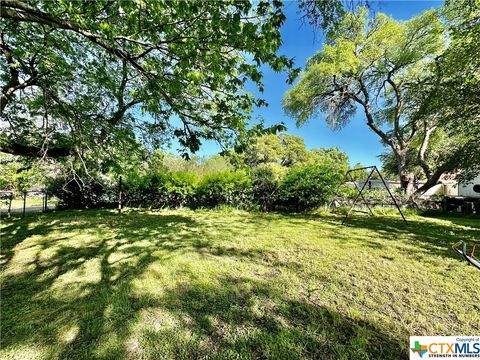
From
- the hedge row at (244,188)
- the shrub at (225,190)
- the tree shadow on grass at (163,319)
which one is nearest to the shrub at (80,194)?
the hedge row at (244,188)

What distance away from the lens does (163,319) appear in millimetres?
2150

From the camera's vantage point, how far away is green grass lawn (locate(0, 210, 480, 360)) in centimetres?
185

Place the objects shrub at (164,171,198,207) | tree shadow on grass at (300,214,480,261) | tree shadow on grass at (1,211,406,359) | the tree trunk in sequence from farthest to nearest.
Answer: the tree trunk
shrub at (164,171,198,207)
tree shadow on grass at (300,214,480,261)
tree shadow on grass at (1,211,406,359)

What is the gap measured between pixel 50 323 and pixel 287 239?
395 centimetres

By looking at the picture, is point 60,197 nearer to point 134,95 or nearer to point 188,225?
point 188,225

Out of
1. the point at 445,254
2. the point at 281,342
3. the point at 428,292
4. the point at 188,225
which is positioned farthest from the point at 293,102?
the point at 281,342

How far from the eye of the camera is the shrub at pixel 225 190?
32.6 feet

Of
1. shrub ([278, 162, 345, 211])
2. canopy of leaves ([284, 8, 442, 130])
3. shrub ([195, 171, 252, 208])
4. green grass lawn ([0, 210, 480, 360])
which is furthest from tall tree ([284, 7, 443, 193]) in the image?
green grass lawn ([0, 210, 480, 360])

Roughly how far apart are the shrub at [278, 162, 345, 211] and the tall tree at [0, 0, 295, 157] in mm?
6137

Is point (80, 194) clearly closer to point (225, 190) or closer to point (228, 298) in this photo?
point (225, 190)

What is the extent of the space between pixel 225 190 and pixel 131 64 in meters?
7.23

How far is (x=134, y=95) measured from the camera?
4.43 meters

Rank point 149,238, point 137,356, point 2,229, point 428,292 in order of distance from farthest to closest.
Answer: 1. point 2,229
2. point 149,238
3. point 428,292
4. point 137,356

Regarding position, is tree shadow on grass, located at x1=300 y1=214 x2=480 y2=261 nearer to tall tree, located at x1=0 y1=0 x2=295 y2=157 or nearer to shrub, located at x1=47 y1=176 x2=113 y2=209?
tall tree, located at x1=0 y1=0 x2=295 y2=157
